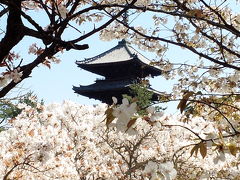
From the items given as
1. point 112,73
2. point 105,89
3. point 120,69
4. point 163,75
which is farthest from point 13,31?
point 112,73

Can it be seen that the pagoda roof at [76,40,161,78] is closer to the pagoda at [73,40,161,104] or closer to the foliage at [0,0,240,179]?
the pagoda at [73,40,161,104]

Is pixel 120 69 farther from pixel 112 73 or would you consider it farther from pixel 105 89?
pixel 105 89

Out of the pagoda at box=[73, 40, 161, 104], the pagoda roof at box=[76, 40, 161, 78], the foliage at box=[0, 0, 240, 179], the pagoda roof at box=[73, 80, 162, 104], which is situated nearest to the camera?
the foliage at box=[0, 0, 240, 179]

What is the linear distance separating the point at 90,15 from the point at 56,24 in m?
1.39

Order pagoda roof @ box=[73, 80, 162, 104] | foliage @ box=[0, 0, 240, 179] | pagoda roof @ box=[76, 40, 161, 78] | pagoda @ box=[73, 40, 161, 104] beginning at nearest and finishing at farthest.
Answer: foliage @ box=[0, 0, 240, 179], pagoda roof @ box=[76, 40, 161, 78], pagoda @ box=[73, 40, 161, 104], pagoda roof @ box=[73, 80, 162, 104]

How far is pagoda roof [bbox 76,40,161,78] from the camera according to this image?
77.8 ft

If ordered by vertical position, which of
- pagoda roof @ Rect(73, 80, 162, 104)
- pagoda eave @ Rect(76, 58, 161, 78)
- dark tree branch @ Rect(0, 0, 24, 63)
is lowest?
dark tree branch @ Rect(0, 0, 24, 63)

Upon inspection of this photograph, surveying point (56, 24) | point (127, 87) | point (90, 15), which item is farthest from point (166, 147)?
point (127, 87)

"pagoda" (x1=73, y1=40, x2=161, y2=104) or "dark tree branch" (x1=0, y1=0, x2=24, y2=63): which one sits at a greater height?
"pagoda" (x1=73, y1=40, x2=161, y2=104)

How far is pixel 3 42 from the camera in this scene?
1.82m

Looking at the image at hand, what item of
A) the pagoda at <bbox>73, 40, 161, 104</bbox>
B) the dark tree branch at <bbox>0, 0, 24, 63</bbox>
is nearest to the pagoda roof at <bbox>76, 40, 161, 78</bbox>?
the pagoda at <bbox>73, 40, 161, 104</bbox>

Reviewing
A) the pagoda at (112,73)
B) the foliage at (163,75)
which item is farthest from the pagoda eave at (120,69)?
the foliage at (163,75)

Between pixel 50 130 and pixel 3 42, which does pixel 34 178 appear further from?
pixel 3 42

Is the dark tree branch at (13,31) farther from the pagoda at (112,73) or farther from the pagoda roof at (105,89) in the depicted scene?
the pagoda roof at (105,89)
